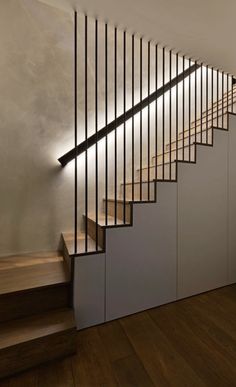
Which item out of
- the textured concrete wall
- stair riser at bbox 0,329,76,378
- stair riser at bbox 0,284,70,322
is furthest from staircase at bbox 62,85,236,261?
stair riser at bbox 0,329,76,378

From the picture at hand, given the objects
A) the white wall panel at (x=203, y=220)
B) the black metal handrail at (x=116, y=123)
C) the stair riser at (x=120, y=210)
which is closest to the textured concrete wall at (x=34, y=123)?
the black metal handrail at (x=116, y=123)

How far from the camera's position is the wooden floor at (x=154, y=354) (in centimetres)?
109

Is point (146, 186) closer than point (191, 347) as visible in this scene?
No

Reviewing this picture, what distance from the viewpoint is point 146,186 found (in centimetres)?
195

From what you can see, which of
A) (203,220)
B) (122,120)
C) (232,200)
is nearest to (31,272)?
(203,220)

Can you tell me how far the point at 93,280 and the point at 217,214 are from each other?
1.48 metres

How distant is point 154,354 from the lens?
126 cm

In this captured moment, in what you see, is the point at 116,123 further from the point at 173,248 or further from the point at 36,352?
the point at 36,352

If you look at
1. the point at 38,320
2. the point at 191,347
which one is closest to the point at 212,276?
the point at 191,347

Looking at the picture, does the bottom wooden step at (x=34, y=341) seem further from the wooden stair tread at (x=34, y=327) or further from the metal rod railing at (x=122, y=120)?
the metal rod railing at (x=122, y=120)

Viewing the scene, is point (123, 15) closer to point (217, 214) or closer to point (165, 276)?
point (217, 214)

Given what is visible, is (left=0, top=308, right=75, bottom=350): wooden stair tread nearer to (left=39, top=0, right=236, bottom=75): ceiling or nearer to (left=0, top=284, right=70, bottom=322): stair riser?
(left=0, top=284, right=70, bottom=322): stair riser

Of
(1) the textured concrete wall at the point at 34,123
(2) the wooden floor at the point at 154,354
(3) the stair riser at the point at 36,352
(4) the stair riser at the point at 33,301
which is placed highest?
(1) the textured concrete wall at the point at 34,123

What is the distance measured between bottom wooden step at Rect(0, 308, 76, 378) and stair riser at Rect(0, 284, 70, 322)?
0.05 m
